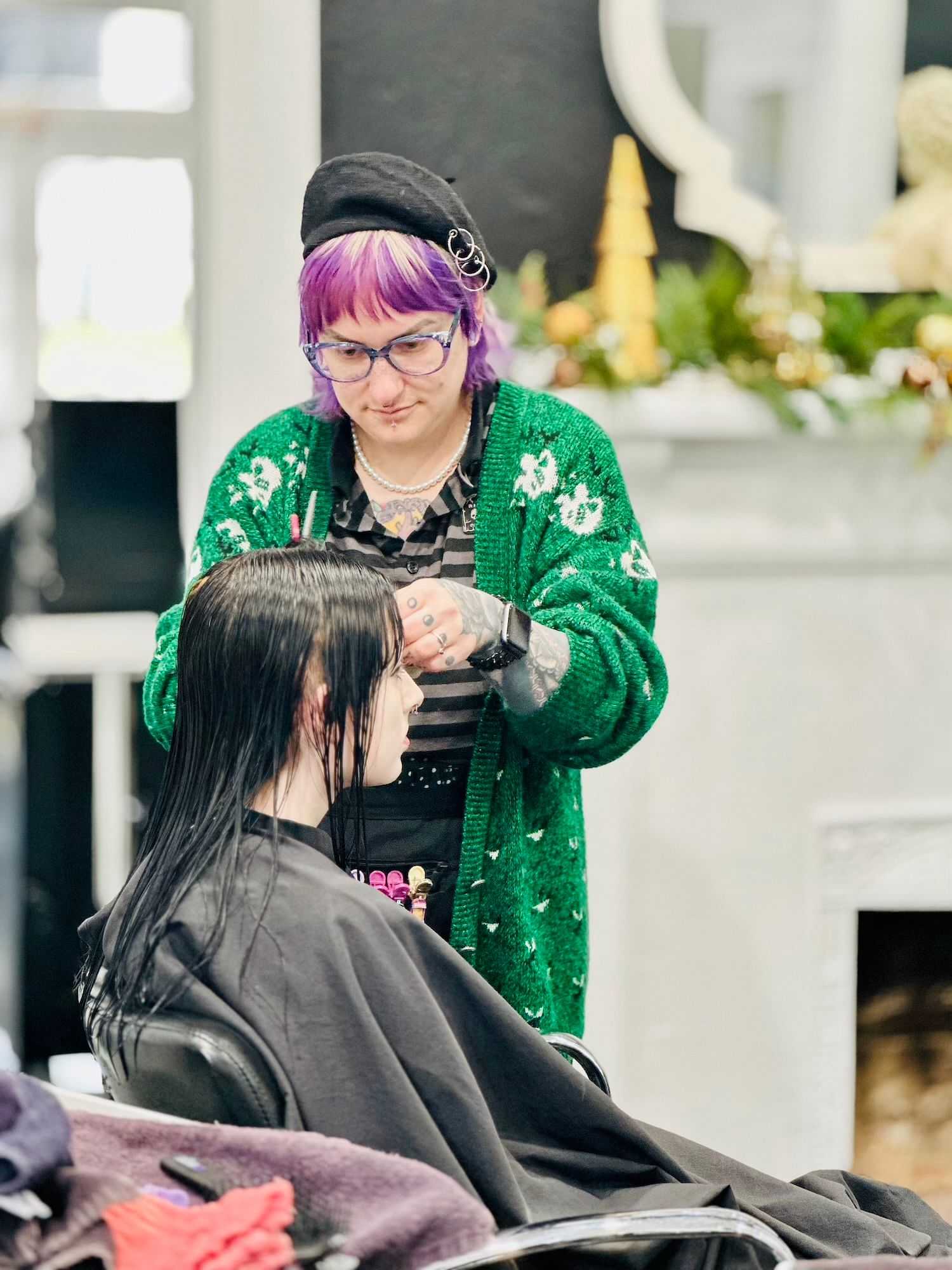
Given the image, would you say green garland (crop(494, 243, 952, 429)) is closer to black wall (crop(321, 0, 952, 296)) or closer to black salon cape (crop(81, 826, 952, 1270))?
black wall (crop(321, 0, 952, 296))

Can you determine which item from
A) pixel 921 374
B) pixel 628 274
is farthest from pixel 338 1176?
pixel 921 374

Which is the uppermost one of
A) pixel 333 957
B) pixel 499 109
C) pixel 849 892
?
pixel 499 109

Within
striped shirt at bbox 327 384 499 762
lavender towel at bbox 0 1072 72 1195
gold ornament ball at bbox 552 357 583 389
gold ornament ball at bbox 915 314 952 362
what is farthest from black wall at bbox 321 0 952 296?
lavender towel at bbox 0 1072 72 1195

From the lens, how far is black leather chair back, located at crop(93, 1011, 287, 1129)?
4.26 feet

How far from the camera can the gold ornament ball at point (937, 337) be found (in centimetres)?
259

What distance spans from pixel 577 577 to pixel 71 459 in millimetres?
1919

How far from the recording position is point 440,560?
1788 millimetres

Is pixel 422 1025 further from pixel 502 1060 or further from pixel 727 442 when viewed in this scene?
pixel 727 442

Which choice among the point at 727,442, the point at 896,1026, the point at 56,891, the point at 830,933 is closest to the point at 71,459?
the point at 56,891

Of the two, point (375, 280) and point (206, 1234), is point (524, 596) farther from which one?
point (206, 1234)

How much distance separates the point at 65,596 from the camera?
3379 mm

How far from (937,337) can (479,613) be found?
1.36 m

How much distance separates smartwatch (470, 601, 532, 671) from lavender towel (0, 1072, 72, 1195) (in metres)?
0.64

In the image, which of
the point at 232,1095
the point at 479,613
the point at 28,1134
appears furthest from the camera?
the point at 479,613
